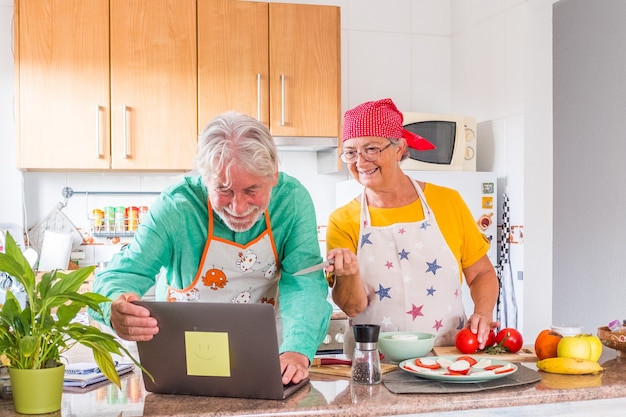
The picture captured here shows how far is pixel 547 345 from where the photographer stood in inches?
73.2

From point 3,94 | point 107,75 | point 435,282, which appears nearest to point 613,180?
point 435,282

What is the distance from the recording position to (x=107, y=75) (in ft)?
11.6

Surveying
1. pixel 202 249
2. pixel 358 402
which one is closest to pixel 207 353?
pixel 358 402

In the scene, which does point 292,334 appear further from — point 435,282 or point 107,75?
point 107,75

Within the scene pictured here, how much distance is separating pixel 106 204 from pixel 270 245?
2.16m

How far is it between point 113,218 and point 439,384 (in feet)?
8.46

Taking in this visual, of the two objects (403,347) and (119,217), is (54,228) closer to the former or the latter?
(119,217)

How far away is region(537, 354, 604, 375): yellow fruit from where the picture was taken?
173cm

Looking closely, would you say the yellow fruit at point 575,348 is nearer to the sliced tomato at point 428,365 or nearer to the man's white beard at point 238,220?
the sliced tomato at point 428,365

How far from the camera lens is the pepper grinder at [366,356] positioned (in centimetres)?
160

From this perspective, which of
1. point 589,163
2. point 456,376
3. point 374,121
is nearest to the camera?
point 456,376

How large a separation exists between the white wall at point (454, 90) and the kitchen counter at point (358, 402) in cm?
189

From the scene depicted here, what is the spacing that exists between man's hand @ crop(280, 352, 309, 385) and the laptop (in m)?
0.04

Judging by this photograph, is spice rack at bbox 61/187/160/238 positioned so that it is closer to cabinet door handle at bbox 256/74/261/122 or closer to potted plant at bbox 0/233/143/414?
cabinet door handle at bbox 256/74/261/122
